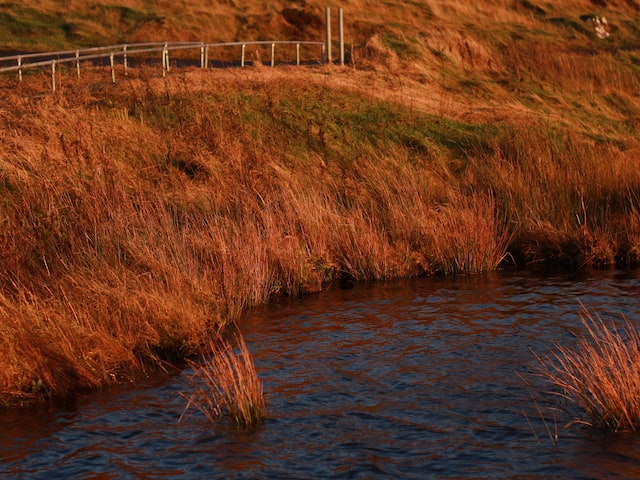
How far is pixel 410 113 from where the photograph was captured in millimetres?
23234

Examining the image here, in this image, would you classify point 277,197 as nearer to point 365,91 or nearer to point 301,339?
point 301,339

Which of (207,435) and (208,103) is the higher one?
(208,103)

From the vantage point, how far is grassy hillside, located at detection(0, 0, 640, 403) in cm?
1115

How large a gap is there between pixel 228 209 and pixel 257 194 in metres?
0.99

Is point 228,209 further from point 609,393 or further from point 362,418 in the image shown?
point 609,393

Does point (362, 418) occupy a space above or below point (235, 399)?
below

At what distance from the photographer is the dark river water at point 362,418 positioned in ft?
27.3

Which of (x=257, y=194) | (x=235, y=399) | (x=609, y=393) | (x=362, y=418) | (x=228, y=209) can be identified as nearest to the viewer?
(x=609, y=393)

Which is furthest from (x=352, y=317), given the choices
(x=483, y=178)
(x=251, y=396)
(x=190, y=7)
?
(x=190, y=7)

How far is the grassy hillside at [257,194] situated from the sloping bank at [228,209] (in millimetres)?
35

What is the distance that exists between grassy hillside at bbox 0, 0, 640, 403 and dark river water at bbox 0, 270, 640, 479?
83 centimetres

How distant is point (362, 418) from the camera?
9.33 metres

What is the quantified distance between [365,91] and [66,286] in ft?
45.8

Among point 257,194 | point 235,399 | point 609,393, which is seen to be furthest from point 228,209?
point 609,393
